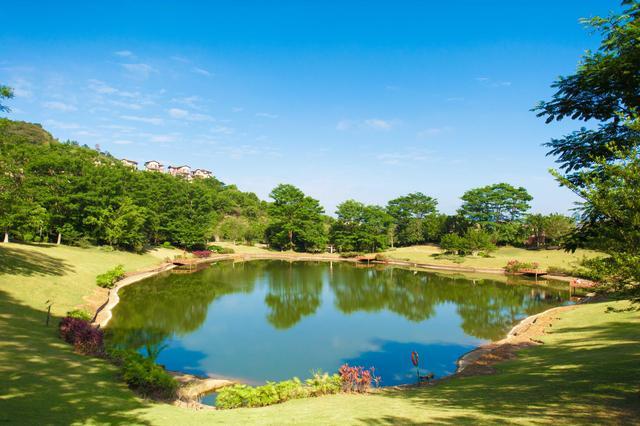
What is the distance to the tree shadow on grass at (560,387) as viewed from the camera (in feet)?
20.4

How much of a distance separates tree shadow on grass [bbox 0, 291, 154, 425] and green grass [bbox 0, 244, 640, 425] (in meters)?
0.02

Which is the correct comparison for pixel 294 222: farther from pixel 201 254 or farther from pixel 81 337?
pixel 81 337

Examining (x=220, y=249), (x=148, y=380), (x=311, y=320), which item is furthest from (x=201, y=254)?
(x=148, y=380)

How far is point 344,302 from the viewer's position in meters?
29.9

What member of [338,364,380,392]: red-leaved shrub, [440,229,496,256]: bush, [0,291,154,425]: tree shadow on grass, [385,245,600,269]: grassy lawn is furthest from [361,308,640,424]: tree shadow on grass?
[440,229,496,256]: bush

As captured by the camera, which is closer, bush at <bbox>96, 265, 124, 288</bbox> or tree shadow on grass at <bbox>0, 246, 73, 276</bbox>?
tree shadow on grass at <bbox>0, 246, 73, 276</bbox>

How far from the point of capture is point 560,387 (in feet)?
26.9

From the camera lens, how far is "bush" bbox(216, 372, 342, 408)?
9906 mm

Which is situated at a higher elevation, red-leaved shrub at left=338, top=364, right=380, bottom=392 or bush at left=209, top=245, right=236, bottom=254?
bush at left=209, top=245, right=236, bottom=254

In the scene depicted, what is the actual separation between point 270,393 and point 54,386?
5363 millimetres

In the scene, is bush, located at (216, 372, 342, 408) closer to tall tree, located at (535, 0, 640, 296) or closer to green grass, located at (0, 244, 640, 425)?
green grass, located at (0, 244, 640, 425)

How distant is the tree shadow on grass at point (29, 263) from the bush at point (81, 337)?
33.3ft

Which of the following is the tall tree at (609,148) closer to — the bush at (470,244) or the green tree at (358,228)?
the bush at (470,244)

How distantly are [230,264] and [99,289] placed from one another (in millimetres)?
26715
